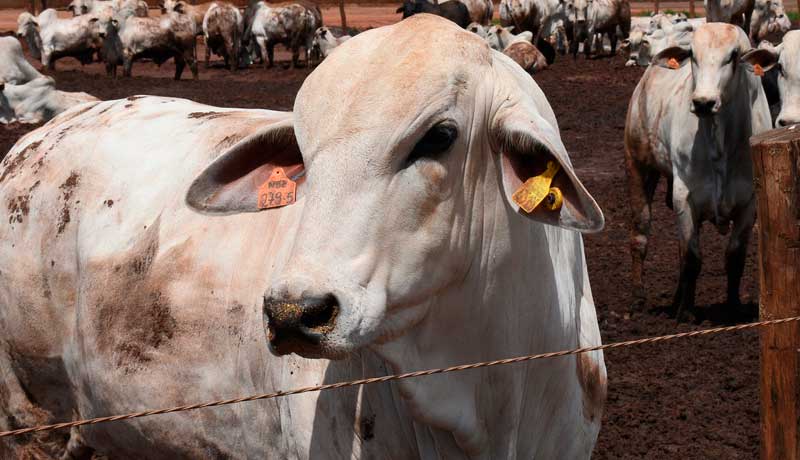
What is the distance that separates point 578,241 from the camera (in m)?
3.46

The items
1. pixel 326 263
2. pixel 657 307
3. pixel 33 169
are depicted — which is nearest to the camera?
pixel 326 263

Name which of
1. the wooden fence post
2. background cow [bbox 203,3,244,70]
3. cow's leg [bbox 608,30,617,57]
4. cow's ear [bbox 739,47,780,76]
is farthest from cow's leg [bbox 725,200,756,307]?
cow's leg [bbox 608,30,617,57]

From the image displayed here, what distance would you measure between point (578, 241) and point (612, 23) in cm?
2580

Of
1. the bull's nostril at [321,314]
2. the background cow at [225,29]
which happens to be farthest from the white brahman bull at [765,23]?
the bull's nostril at [321,314]

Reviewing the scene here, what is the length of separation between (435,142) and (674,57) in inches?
229

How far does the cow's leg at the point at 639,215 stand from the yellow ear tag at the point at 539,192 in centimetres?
565

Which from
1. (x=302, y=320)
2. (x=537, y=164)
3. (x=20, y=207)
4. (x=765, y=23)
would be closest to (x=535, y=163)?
(x=537, y=164)

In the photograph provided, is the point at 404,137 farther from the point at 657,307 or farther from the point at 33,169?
the point at 657,307

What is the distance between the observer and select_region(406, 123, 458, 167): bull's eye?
2637mm

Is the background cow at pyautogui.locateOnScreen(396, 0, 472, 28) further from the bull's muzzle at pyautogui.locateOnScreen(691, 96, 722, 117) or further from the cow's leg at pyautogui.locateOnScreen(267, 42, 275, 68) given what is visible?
the bull's muzzle at pyautogui.locateOnScreen(691, 96, 722, 117)

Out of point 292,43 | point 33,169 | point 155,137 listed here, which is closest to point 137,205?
point 155,137

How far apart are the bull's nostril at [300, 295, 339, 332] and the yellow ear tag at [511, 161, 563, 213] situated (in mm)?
562

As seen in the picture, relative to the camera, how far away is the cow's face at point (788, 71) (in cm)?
777

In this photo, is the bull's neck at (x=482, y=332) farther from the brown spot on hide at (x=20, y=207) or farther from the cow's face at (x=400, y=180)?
the brown spot on hide at (x=20, y=207)
